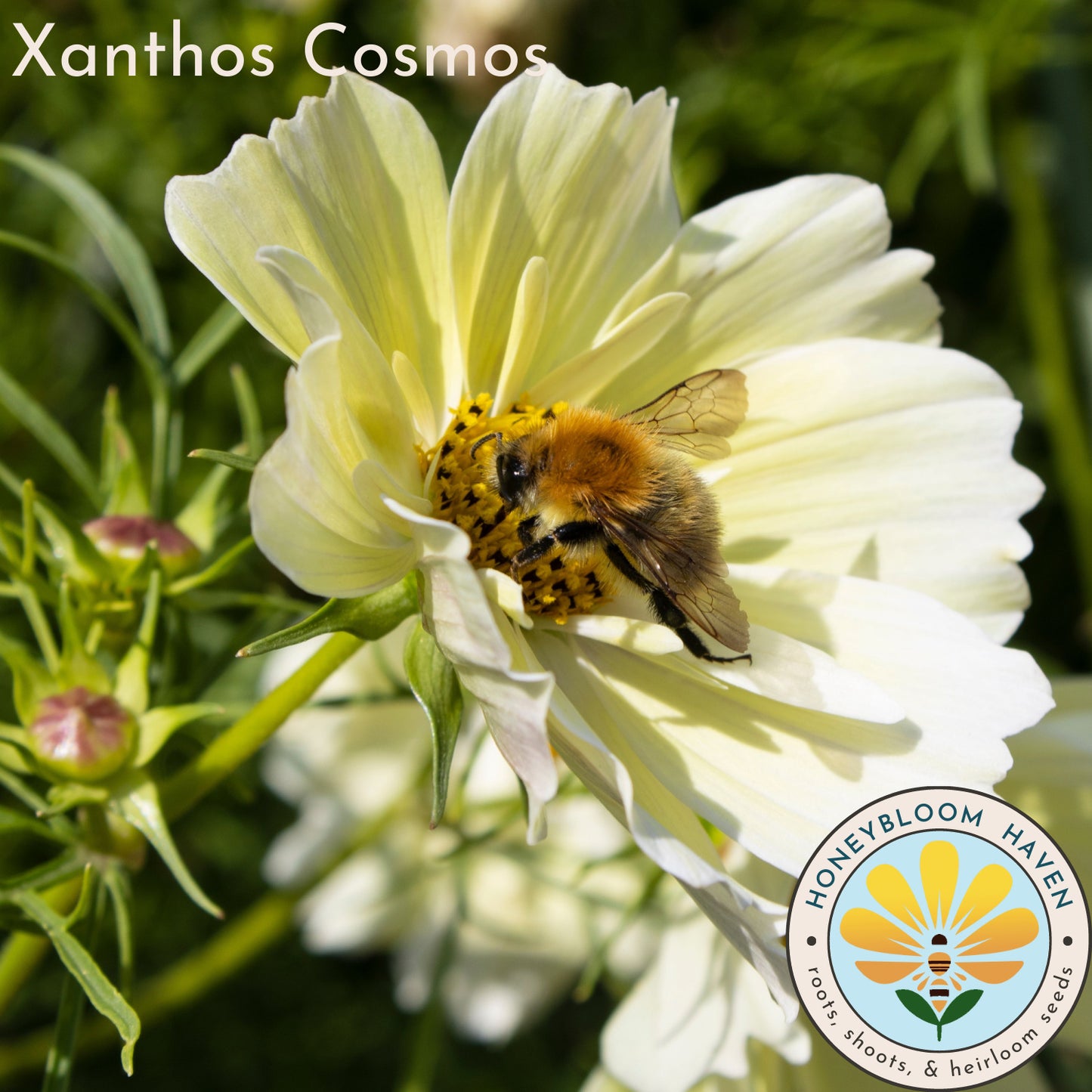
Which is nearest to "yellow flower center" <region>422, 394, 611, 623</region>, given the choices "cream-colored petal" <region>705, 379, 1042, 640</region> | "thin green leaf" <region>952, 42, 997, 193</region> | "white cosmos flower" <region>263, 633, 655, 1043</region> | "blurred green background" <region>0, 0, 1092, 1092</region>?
"cream-colored petal" <region>705, 379, 1042, 640</region>

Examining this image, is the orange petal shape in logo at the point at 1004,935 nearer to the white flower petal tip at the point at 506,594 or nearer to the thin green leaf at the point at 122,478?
the white flower petal tip at the point at 506,594

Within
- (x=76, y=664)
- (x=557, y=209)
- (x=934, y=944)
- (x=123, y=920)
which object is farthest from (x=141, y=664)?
(x=934, y=944)

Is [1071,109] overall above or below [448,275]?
below

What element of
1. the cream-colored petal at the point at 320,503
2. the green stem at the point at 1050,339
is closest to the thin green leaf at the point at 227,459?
the cream-colored petal at the point at 320,503

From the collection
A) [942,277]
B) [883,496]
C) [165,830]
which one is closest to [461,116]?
[942,277]

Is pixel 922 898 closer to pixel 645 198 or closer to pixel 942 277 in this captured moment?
pixel 645 198

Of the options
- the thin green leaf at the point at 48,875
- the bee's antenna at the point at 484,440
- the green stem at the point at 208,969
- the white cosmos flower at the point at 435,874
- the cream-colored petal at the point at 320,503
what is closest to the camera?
the cream-colored petal at the point at 320,503

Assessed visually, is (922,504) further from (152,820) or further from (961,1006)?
(152,820)
